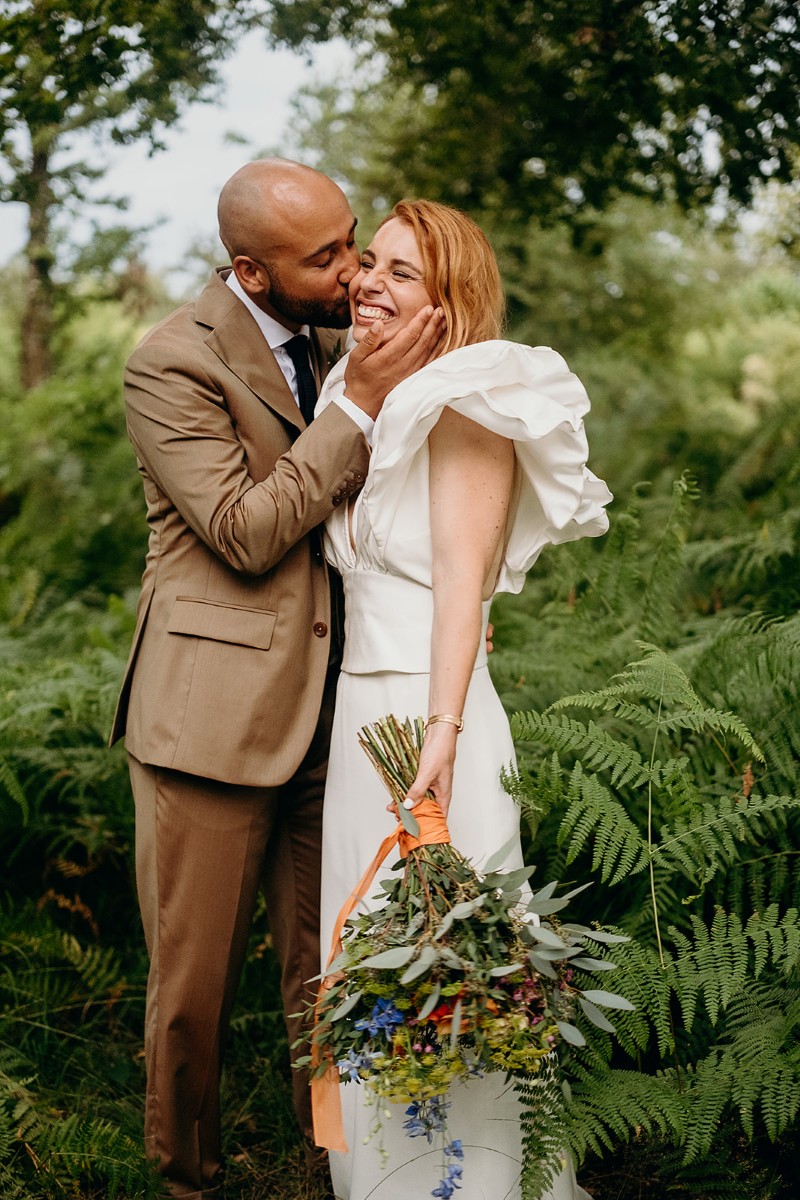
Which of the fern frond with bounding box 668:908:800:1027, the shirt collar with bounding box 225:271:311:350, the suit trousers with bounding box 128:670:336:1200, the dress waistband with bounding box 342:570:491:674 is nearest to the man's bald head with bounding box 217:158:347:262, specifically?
the shirt collar with bounding box 225:271:311:350

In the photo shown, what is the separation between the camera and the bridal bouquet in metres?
1.92

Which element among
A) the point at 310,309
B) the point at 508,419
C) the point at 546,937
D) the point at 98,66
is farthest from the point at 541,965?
the point at 98,66

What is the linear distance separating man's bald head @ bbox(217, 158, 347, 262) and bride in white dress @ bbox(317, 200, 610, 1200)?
214mm

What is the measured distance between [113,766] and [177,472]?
6.66 ft

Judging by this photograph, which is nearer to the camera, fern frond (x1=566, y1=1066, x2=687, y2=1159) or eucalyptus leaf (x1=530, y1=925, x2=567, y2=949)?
eucalyptus leaf (x1=530, y1=925, x2=567, y2=949)

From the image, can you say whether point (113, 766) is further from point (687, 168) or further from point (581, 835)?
point (687, 168)

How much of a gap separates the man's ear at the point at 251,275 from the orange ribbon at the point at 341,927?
4.66 ft

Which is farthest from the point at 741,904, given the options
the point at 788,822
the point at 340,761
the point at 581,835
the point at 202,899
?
the point at 202,899

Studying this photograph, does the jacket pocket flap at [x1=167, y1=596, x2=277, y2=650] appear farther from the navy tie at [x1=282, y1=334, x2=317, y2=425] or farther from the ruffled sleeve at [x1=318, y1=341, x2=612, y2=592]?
the navy tie at [x1=282, y1=334, x2=317, y2=425]

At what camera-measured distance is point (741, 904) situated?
283cm

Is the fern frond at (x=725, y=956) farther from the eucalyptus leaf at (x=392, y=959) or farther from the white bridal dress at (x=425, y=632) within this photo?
the eucalyptus leaf at (x=392, y=959)

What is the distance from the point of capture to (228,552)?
2549 mm

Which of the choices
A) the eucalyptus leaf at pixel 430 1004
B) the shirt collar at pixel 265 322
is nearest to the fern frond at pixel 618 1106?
the eucalyptus leaf at pixel 430 1004

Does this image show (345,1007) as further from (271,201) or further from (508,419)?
(271,201)
